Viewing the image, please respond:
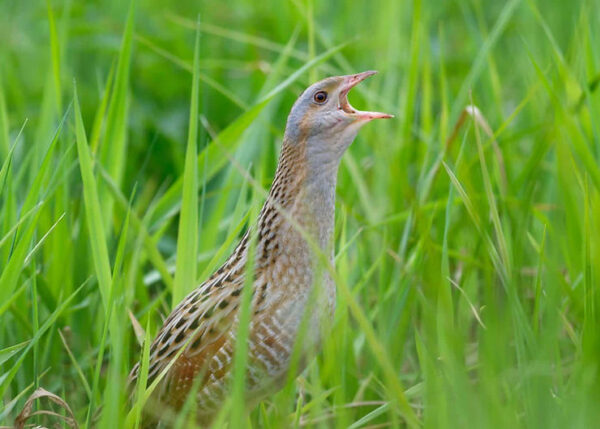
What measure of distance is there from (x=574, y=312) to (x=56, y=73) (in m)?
1.76

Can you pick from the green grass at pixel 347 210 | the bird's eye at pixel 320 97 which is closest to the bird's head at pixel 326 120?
the bird's eye at pixel 320 97

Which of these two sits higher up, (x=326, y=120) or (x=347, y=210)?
(x=326, y=120)

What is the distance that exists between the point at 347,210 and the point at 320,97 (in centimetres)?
87

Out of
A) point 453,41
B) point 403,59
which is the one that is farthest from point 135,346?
point 453,41

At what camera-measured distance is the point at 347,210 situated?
12.3 feet

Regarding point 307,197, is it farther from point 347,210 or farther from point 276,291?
point 347,210

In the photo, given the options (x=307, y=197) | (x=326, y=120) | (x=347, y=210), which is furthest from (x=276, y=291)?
(x=347, y=210)

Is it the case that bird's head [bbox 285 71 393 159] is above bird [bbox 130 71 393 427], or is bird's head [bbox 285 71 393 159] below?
above

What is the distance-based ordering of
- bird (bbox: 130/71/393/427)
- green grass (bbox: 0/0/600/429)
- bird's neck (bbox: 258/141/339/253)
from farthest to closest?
1. bird's neck (bbox: 258/141/339/253)
2. bird (bbox: 130/71/393/427)
3. green grass (bbox: 0/0/600/429)

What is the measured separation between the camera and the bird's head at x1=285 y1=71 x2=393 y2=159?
2900 mm

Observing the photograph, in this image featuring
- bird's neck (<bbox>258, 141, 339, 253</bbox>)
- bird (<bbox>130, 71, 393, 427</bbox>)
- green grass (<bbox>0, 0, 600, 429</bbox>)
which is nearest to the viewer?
green grass (<bbox>0, 0, 600, 429</bbox>)

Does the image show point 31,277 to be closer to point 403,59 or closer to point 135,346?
point 135,346

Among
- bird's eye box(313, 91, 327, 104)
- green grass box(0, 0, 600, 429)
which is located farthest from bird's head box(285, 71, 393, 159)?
green grass box(0, 0, 600, 429)

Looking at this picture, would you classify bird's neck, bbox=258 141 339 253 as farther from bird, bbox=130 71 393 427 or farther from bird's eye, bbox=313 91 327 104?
bird's eye, bbox=313 91 327 104
